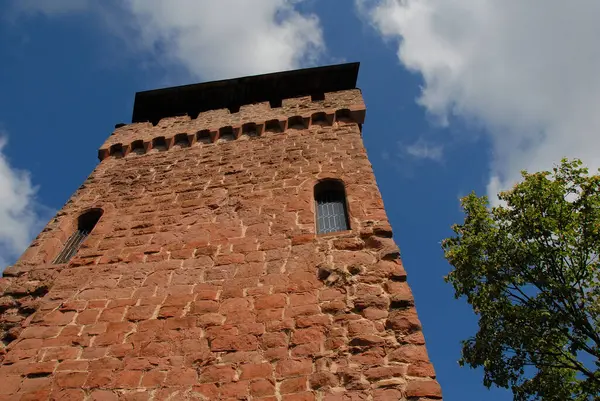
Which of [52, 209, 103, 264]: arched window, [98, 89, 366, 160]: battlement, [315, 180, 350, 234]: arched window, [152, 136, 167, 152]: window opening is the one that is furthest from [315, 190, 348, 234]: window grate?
[152, 136, 167, 152]: window opening

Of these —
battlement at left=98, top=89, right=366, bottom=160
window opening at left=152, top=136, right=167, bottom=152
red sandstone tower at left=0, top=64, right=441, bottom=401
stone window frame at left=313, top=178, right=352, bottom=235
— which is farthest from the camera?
window opening at left=152, top=136, right=167, bottom=152

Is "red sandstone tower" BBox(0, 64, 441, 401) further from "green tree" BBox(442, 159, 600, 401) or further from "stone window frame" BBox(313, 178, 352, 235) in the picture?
"green tree" BBox(442, 159, 600, 401)

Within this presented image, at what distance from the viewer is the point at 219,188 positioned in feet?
18.5

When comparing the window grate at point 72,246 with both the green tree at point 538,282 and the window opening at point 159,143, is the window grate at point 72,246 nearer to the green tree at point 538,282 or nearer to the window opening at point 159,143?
the window opening at point 159,143

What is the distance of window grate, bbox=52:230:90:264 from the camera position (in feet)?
17.3

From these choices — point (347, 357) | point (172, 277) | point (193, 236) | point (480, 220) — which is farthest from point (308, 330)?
point (480, 220)

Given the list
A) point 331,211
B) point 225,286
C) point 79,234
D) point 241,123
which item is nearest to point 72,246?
point 79,234

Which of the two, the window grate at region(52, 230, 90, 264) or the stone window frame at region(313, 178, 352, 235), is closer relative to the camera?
the stone window frame at region(313, 178, 352, 235)

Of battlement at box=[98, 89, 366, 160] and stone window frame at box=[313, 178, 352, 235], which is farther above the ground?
battlement at box=[98, 89, 366, 160]

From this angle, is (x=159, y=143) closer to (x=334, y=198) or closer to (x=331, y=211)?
(x=334, y=198)

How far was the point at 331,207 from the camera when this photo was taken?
5.05m

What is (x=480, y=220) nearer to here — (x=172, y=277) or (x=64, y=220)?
(x=172, y=277)

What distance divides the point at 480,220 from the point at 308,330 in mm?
8076

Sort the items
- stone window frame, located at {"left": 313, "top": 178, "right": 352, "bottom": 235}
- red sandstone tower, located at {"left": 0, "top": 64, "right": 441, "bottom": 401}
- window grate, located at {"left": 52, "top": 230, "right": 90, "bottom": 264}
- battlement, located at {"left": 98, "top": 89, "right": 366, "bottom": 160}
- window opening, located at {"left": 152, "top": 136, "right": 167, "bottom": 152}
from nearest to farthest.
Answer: red sandstone tower, located at {"left": 0, "top": 64, "right": 441, "bottom": 401}, stone window frame, located at {"left": 313, "top": 178, "right": 352, "bottom": 235}, window grate, located at {"left": 52, "top": 230, "right": 90, "bottom": 264}, battlement, located at {"left": 98, "top": 89, "right": 366, "bottom": 160}, window opening, located at {"left": 152, "top": 136, "right": 167, "bottom": 152}
